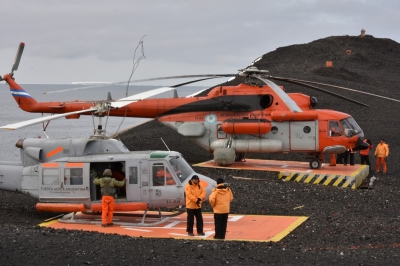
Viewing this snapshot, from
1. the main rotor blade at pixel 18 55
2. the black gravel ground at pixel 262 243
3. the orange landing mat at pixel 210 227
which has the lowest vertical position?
the orange landing mat at pixel 210 227

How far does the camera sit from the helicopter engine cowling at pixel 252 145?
69.1 feet

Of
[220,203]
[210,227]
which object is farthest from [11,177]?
[220,203]

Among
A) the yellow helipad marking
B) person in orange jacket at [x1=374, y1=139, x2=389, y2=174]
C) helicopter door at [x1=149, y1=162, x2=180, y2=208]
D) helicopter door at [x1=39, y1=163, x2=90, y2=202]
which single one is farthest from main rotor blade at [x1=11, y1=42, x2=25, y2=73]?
person in orange jacket at [x1=374, y1=139, x2=389, y2=174]

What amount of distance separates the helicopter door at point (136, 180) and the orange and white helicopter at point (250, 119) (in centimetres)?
596

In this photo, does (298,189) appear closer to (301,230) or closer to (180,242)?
(301,230)

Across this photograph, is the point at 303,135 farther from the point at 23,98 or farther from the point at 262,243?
the point at 23,98

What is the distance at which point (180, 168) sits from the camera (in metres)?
14.4

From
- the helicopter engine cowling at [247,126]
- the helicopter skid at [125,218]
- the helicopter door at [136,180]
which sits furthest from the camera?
the helicopter engine cowling at [247,126]

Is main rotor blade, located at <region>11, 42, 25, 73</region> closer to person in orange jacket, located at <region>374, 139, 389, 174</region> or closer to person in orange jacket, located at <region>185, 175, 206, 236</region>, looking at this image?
person in orange jacket, located at <region>185, 175, 206, 236</region>

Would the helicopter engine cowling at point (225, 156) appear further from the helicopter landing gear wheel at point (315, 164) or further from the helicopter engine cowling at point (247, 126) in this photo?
the helicopter landing gear wheel at point (315, 164)

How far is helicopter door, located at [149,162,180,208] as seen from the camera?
1413 centimetres

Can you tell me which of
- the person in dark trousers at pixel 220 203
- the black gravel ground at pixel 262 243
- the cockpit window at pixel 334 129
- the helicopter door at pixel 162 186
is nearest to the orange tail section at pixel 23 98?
the black gravel ground at pixel 262 243

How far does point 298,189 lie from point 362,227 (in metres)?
4.96

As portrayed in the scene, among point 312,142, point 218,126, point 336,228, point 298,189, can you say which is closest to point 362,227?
point 336,228
